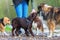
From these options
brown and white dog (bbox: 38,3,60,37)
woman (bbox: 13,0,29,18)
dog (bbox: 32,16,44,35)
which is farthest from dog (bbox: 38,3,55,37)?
woman (bbox: 13,0,29,18)

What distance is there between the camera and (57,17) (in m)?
11.1

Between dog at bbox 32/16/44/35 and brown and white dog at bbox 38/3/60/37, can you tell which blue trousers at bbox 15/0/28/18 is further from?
brown and white dog at bbox 38/3/60/37

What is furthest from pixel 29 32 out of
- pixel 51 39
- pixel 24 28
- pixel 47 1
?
pixel 47 1

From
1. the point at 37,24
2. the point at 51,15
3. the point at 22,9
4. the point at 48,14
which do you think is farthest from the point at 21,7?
the point at 51,15

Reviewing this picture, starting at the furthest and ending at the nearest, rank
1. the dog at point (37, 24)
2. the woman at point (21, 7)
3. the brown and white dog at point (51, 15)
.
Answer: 1. the woman at point (21, 7)
2. the dog at point (37, 24)
3. the brown and white dog at point (51, 15)

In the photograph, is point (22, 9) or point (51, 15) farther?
point (22, 9)

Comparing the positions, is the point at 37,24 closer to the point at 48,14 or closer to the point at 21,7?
the point at 48,14

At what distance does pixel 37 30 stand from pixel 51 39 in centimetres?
120

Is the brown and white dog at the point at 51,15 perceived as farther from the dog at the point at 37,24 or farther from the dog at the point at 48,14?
the dog at the point at 37,24

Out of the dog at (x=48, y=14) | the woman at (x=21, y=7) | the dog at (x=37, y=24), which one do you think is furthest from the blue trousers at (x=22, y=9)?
the dog at (x=48, y=14)

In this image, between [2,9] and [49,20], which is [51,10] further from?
[2,9]

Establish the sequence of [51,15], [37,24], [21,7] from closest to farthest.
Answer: [51,15] → [37,24] → [21,7]

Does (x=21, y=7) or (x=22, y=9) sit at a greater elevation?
(x=21, y=7)

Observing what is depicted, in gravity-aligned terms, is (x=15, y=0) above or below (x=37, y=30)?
above
